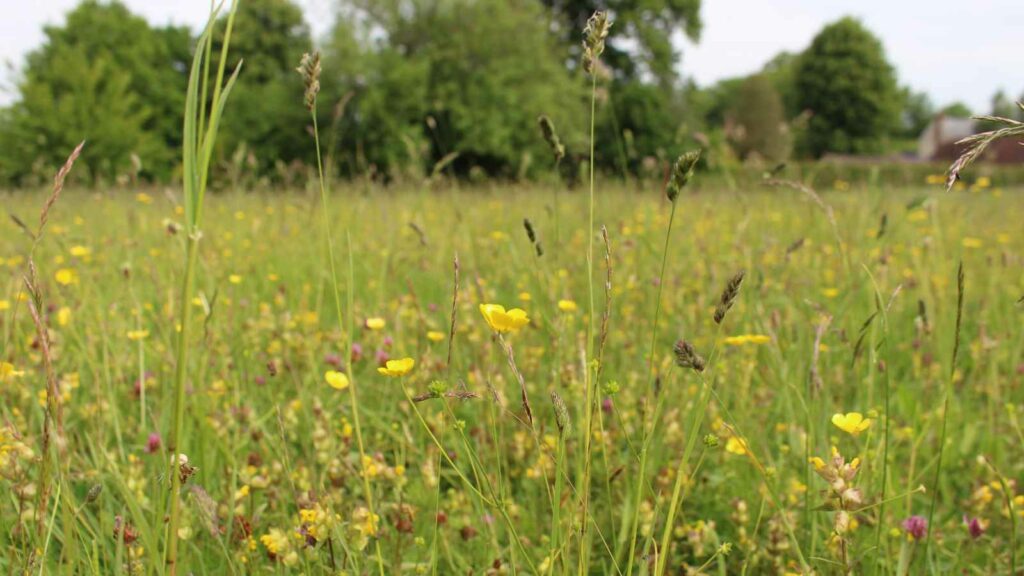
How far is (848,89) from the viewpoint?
133ft

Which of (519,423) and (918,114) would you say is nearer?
(519,423)

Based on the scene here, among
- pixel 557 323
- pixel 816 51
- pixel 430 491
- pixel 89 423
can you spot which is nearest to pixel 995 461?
pixel 557 323

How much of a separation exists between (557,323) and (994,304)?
7.21 ft

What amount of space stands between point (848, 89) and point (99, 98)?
3700 cm

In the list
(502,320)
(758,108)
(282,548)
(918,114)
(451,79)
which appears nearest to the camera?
(502,320)

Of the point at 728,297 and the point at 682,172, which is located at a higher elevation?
the point at 682,172

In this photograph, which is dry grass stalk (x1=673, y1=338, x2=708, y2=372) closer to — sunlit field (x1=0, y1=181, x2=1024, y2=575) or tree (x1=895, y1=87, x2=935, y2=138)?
sunlit field (x1=0, y1=181, x2=1024, y2=575)

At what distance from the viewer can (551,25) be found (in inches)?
1026

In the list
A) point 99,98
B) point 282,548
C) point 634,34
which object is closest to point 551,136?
point 282,548

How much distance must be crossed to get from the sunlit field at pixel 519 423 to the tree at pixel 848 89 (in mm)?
41804

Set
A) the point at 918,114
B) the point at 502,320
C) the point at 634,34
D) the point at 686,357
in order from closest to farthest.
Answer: the point at 686,357, the point at 502,320, the point at 634,34, the point at 918,114

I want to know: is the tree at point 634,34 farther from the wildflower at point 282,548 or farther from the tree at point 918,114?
the tree at point 918,114

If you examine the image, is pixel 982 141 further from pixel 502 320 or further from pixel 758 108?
pixel 758 108

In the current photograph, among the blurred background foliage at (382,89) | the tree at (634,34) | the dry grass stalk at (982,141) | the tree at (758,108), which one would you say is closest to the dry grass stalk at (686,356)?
the dry grass stalk at (982,141)
